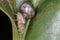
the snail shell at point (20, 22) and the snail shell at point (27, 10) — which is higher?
the snail shell at point (27, 10)

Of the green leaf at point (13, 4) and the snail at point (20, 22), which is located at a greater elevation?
the green leaf at point (13, 4)

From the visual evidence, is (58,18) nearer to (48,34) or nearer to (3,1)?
(48,34)

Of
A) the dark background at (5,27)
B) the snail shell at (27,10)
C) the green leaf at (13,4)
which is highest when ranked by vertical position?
the green leaf at (13,4)

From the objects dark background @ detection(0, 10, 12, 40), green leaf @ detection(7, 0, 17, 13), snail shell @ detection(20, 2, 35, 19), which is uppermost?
green leaf @ detection(7, 0, 17, 13)
